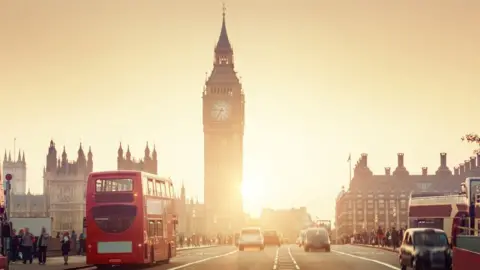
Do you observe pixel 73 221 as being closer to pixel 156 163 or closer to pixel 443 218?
pixel 156 163

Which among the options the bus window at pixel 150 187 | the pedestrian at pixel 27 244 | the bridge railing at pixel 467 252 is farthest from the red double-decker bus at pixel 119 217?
the bridge railing at pixel 467 252

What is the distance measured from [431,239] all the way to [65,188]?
15537 centimetres

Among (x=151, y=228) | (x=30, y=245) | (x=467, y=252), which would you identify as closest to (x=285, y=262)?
(x=151, y=228)

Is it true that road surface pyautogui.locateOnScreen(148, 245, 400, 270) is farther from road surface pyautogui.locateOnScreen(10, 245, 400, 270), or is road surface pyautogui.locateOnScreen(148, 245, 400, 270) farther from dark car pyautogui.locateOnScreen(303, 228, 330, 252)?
dark car pyautogui.locateOnScreen(303, 228, 330, 252)

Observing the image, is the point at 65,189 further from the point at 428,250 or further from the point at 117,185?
the point at 428,250

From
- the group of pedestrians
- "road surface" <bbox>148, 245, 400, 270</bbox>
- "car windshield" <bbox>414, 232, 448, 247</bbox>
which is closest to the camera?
"car windshield" <bbox>414, 232, 448, 247</bbox>

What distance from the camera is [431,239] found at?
3700 centimetres

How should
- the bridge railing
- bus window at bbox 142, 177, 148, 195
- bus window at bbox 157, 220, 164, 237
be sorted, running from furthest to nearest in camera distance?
bus window at bbox 157, 220, 164, 237, bus window at bbox 142, 177, 148, 195, the bridge railing

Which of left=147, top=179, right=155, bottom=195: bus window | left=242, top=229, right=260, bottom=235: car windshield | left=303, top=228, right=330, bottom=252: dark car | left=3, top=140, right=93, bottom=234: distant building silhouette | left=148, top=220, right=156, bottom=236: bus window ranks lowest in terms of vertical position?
left=303, top=228, right=330, bottom=252: dark car

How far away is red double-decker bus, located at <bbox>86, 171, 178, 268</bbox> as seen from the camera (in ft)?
132

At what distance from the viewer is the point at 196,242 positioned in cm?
12369

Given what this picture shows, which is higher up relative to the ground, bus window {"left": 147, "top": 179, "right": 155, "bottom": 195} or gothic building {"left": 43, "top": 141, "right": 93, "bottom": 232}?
gothic building {"left": 43, "top": 141, "right": 93, "bottom": 232}

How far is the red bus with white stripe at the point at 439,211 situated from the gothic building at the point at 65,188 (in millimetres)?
130385

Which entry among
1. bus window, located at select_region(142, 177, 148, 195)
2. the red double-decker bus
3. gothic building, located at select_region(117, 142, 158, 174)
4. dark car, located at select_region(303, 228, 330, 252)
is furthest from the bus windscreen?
gothic building, located at select_region(117, 142, 158, 174)
